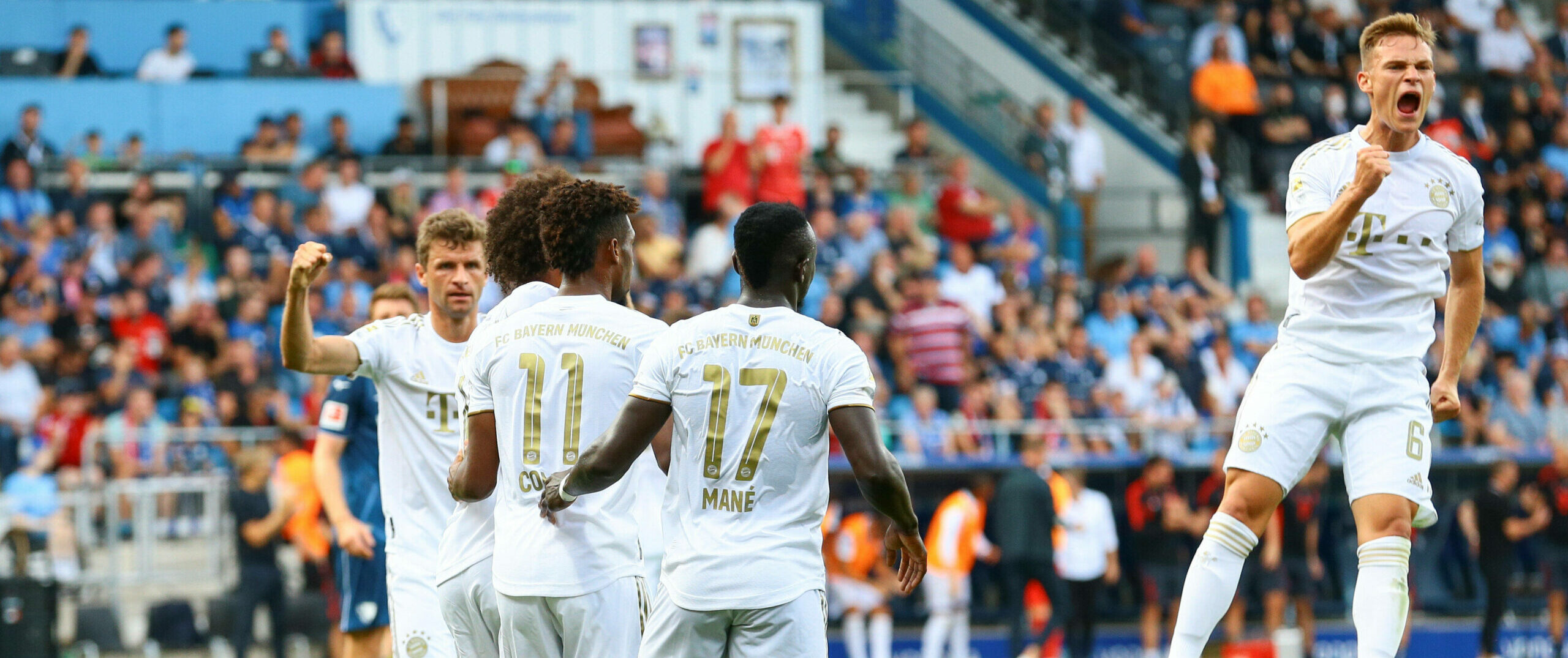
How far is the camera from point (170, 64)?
20.8 m

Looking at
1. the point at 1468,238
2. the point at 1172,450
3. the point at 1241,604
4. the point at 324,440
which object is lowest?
the point at 1241,604

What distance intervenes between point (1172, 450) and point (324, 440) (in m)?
10.5

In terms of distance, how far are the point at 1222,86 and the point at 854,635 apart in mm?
11588

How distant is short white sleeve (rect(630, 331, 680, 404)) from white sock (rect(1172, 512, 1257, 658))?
2209mm

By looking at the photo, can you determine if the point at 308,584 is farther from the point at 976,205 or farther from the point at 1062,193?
the point at 1062,193

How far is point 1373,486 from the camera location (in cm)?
639

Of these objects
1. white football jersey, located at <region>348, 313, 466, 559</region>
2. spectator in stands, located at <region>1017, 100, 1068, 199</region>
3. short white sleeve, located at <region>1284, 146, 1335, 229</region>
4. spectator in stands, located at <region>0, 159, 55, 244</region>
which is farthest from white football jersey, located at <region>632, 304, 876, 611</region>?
spectator in stands, located at <region>1017, 100, 1068, 199</region>

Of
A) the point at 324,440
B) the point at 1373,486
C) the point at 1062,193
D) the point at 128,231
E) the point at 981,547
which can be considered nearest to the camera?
the point at 1373,486

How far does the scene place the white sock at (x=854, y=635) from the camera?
49.0 ft

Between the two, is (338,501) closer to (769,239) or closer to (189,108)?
(769,239)

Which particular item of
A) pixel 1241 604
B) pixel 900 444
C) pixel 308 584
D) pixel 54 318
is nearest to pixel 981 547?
pixel 900 444

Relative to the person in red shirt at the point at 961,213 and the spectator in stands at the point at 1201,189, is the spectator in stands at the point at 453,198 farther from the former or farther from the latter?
the spectator in stands at the point at 1201,189

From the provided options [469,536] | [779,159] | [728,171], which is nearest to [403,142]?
[728,171]

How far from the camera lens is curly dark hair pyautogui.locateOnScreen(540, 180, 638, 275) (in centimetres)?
571
